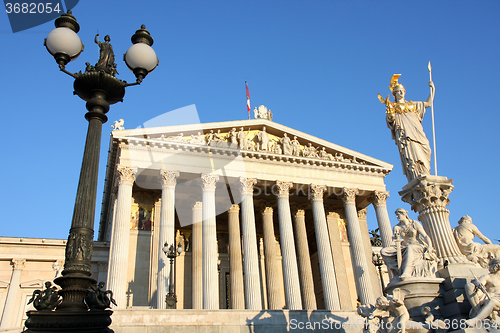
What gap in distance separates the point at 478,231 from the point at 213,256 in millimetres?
17115

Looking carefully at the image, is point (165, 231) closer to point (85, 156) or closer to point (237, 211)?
point (237, 211)

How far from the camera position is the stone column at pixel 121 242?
856 inches

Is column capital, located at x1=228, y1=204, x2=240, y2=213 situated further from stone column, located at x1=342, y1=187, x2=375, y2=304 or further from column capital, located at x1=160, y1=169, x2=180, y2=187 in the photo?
stone column, located at x1=342, y1=187, x2=375, y2=304

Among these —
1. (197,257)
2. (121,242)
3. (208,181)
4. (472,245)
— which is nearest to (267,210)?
(208,181)

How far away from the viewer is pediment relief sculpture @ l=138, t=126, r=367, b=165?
27.9 meters

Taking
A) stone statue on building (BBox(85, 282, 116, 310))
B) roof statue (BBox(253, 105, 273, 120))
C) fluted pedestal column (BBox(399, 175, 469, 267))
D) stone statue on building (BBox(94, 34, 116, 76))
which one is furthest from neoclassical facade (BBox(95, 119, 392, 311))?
stone statue on building (BBox(85, 282, 116, 310))

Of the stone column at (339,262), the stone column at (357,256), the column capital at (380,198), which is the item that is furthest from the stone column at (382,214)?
the stone column at (339,262)

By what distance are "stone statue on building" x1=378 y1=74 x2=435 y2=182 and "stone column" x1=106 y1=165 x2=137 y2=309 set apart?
16.2 m

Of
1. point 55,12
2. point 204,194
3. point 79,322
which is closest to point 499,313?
point 79,322

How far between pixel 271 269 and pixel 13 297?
18.4m

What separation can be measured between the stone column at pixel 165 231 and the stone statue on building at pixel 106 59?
57.9ft

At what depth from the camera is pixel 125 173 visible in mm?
25188

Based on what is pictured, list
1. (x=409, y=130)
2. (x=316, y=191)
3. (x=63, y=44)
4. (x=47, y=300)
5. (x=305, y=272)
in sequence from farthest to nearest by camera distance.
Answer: (x=305, y=272) < (x=316, y=191) < (x=409, y=130) < (x=63, y=44) < (x=47, y=300)

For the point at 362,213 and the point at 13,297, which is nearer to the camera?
the point at 13,297
